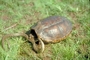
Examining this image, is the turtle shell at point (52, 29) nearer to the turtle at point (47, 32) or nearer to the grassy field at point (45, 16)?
the turtle at point (47, 32)

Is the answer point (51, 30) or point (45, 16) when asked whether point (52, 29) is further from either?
point (45, 16)

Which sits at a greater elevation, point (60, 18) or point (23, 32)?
point (60, 18)

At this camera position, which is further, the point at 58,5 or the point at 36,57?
the point at 58,5

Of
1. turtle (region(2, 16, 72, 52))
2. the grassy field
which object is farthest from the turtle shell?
the grassy field

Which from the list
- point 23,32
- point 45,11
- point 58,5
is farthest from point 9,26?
point 58,5

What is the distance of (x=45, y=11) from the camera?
17.8 ft

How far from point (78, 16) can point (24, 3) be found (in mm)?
1371

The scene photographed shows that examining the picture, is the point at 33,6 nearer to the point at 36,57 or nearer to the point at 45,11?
the point at 45,11

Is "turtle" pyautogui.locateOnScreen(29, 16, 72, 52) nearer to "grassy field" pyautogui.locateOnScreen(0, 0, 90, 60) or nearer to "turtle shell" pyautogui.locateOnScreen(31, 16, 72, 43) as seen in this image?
"turtle shell" pyautogui.locateOnScreen(31, 16, 72, 43)

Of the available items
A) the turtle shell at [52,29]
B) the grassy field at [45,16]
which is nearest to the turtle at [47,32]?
the turtle shell at [52,29]

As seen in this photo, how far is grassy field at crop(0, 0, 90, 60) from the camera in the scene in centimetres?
425

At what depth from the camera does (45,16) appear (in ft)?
17.2

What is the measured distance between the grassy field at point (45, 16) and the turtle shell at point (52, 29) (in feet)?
0.60

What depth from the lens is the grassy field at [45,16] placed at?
14.0 ft
